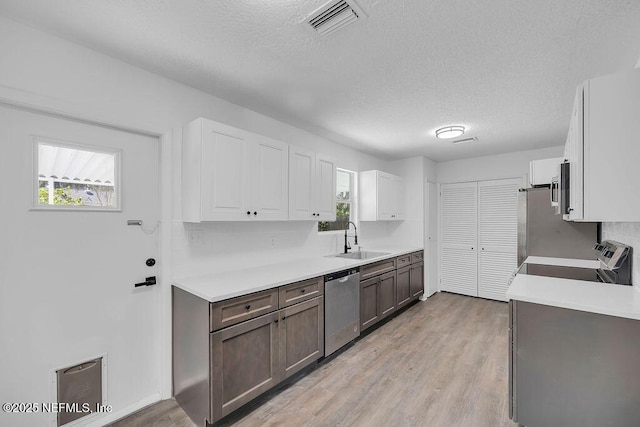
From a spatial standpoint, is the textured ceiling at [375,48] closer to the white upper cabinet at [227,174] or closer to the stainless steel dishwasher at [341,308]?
the white upper cabinet at [227,174]

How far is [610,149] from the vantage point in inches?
51.6

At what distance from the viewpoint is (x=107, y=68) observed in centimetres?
191

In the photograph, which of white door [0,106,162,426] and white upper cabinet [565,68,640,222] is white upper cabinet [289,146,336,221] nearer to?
white door [0,106,162,426]

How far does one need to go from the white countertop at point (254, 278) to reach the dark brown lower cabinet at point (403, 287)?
3.34ft

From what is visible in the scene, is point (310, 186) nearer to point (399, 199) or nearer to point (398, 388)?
point (398, 388)

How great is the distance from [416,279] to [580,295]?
292cm

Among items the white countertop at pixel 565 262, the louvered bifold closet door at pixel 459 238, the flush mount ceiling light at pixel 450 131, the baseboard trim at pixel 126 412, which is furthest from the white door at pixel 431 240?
the baseboard trim at pixel 126 412

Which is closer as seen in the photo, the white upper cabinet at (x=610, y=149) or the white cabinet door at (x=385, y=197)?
the white upper cabinet at (x=610, y=149)

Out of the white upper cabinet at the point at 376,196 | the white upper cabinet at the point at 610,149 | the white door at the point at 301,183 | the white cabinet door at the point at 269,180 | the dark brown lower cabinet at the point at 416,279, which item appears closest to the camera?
the white upper cabinet at the point at 610,149

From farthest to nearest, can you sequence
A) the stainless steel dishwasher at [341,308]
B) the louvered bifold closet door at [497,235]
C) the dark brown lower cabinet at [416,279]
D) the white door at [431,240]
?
the white door at [431,240]
the louvered bifold closet door at [497,235]
the dark brown lower cabinet at [416,279]
the stainless steel dishwasher at [341,308]

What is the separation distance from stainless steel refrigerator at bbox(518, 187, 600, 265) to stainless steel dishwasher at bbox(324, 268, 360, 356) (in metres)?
1.93

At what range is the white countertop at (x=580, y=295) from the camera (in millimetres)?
1424

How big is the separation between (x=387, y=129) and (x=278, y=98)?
151cm

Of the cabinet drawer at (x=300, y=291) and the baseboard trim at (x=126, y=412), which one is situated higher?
the cabinet drawer at (x=300, y=291)
